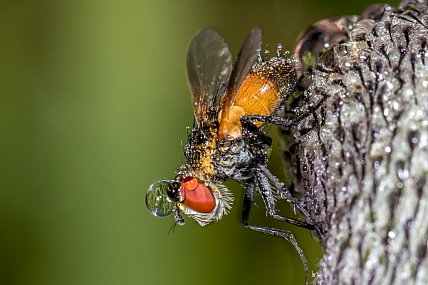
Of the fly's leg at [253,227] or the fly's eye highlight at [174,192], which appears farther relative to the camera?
the fly's leg at [253,227]

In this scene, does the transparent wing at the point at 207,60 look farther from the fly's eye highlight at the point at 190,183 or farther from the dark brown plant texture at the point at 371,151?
the dark brown plant texture at the point at 371,151

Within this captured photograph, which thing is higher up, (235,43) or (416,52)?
(235,43)

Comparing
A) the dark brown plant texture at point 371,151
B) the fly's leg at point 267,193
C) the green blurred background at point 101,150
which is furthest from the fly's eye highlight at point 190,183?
the green blurred background at point 101,150

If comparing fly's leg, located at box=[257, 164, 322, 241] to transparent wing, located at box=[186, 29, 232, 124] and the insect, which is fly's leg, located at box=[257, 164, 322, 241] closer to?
the insect

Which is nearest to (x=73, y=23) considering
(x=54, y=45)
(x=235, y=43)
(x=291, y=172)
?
(x=54, y=45)

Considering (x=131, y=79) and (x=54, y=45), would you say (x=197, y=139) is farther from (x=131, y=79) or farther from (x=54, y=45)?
(x=54, y=45)

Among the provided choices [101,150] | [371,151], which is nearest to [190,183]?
[371,151]

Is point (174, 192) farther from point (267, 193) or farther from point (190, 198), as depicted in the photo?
point (267, 193)
